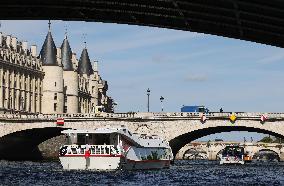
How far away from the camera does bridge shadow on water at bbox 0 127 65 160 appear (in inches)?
4902

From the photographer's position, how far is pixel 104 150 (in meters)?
68.9

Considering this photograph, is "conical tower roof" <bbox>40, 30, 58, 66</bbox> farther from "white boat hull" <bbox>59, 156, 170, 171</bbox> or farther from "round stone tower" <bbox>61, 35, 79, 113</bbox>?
"white boat hull" <bbox>59, 156, 170, 171</bbox>

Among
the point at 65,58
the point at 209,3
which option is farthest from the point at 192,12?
the point at 65,58

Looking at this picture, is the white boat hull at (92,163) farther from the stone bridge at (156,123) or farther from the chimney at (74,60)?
the chimney at (74,60)

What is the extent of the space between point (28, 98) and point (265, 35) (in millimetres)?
140647

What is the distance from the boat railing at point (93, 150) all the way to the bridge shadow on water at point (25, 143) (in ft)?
171

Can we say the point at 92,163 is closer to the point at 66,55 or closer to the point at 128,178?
the point at 128,178

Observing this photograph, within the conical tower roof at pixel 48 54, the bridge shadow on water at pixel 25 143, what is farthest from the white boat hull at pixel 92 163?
the conical tower roof at pixel 48 54

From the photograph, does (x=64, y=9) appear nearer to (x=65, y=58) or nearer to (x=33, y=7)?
(x=33, y=7)

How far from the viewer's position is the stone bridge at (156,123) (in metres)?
110

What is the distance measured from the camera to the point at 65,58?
595 feet

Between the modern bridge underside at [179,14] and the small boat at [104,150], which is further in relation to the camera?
the small boat at [104,150]

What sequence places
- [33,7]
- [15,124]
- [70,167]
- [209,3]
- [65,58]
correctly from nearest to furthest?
1. [209,3]
2. [33,7]
3. [70,167]
4. [15,124]
5. [65,58]

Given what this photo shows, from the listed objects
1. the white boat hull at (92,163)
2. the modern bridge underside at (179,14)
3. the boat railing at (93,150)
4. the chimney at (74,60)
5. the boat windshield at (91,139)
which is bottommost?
the white boat hull at (92,163)
